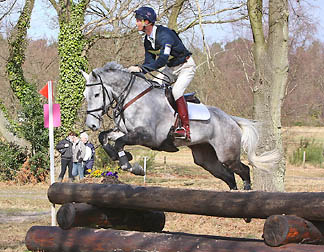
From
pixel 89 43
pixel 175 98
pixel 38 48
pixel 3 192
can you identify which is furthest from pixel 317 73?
pixel 175 98

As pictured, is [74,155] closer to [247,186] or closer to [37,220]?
[37,220]

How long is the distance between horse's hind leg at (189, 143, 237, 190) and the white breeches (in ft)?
3.51

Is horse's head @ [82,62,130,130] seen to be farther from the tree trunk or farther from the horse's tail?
the tree trunk

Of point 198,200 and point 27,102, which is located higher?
point 27,102

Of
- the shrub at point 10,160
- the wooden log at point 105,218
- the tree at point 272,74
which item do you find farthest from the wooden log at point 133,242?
the shrub at point 10,160

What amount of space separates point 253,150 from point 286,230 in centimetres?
315

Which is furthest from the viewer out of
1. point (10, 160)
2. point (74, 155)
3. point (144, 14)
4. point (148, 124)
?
point (10, 160)

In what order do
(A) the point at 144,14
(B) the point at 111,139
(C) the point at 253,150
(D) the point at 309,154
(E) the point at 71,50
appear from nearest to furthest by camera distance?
(A) the point at 144,14, (B) the point at 111,139, (C) the point at 253,150, (E) the point at 71,50, (D) the point at 309,154

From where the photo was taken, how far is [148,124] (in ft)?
21.2

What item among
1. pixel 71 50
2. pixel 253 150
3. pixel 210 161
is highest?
pixel 71 50

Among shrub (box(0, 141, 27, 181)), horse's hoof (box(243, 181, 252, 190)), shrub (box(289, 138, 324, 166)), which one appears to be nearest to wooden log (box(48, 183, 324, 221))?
horse's hoof (box(243, 181, 252, 190))

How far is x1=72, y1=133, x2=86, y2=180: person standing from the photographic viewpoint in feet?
50.2

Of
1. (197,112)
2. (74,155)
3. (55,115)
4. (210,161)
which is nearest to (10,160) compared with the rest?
(74,155)

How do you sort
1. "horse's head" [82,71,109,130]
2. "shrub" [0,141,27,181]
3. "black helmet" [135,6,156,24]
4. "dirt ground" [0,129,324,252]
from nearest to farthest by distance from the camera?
"black helmet" [135,6,156,24]
"horse's head" [82,71,109,130]
"dirt ground" [0,129,324,252]
"shrub" [0,141,27,181]
